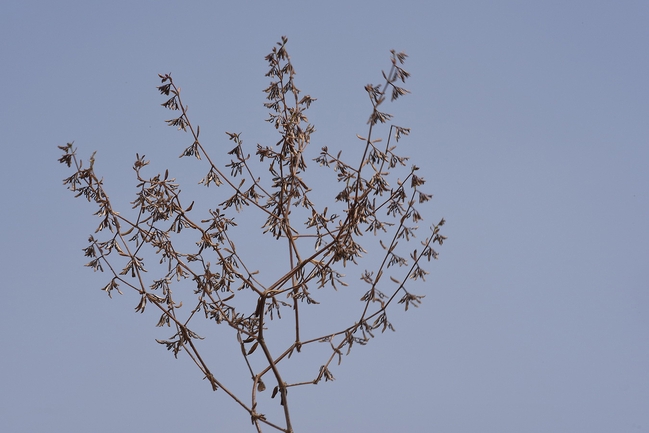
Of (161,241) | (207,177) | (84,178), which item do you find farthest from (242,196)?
(84,178)

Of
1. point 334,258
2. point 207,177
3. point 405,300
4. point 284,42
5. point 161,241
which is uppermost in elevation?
point 284,42

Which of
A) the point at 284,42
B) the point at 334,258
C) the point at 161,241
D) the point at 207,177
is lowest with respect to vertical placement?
the point at 334,258

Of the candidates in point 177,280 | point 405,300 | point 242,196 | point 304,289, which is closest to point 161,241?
point 177,280

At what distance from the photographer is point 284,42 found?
203 cm

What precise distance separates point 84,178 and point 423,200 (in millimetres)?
807

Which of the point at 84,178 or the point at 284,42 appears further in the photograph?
the point at 284,42

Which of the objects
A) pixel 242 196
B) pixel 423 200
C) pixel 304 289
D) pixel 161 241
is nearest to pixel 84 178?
pixel 161 241

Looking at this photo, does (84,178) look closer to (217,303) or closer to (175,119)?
(175,119)

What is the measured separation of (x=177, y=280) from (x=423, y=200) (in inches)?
25.0

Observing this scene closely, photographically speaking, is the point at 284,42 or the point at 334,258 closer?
the point at 334,258

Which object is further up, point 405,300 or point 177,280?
point 177,280

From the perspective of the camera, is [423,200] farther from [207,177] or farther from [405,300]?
[207,177]

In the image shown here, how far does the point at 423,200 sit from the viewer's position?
1.86 m

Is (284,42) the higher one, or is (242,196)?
(284,42)
